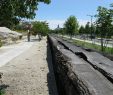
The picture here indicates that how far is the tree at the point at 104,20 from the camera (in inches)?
1075

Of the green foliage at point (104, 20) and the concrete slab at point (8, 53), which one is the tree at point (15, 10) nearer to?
the concrete slab at point (8, 53)

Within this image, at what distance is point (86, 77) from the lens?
5566mm

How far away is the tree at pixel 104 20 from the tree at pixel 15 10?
17854 mm

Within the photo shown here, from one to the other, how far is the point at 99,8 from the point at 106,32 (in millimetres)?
2233

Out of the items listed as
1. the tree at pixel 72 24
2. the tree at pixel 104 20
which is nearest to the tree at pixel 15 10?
the tree at pixel 104 20

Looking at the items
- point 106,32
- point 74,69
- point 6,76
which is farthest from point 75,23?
point 74,69

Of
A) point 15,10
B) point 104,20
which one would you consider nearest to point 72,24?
point 104,20

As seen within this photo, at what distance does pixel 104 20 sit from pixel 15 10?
61.9ft

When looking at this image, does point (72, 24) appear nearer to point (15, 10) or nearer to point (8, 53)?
point (8, 53)

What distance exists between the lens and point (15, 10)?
9672 mm

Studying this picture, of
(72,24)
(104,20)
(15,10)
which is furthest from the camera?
(72,24)

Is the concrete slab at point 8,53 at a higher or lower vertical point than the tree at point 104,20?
lower

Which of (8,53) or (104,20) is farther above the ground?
(104,20)

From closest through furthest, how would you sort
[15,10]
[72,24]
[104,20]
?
[15,10]
[104,20]
[72,24]
